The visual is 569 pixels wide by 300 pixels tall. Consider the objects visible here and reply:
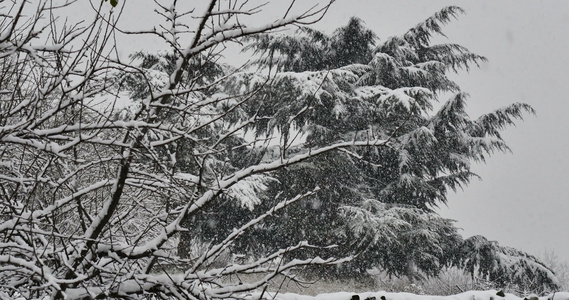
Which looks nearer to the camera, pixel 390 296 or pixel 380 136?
pixel 390 296

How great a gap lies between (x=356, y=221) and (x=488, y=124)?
5.73 meters

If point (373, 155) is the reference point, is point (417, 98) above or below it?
above

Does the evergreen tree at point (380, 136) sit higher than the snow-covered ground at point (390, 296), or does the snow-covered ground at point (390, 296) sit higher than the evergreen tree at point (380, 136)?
the evergreen tree at point (380, 136)

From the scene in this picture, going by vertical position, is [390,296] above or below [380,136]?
below

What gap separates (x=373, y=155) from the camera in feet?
47.1

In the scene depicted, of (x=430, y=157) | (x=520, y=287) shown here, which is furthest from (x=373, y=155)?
(x=520, y=287)

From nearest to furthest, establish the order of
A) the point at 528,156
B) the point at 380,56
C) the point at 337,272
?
the point at 337,272
the point at 380,56
the point at 528,156

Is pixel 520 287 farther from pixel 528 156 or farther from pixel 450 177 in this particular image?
pixel 528 156

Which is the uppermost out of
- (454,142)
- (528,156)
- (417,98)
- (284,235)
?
(528,156)

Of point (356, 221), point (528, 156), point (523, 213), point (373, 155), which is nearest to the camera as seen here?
point (356, 221)

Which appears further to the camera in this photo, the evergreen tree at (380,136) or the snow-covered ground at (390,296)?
the evergreen tree at (380,136)

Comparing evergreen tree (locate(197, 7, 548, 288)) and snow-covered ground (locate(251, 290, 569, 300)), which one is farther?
evergreen tree (locate(197, 7, 548, 288))

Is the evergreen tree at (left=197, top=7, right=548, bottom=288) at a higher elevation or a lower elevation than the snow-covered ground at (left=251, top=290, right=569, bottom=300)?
higher

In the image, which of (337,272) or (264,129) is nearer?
(337,272)
